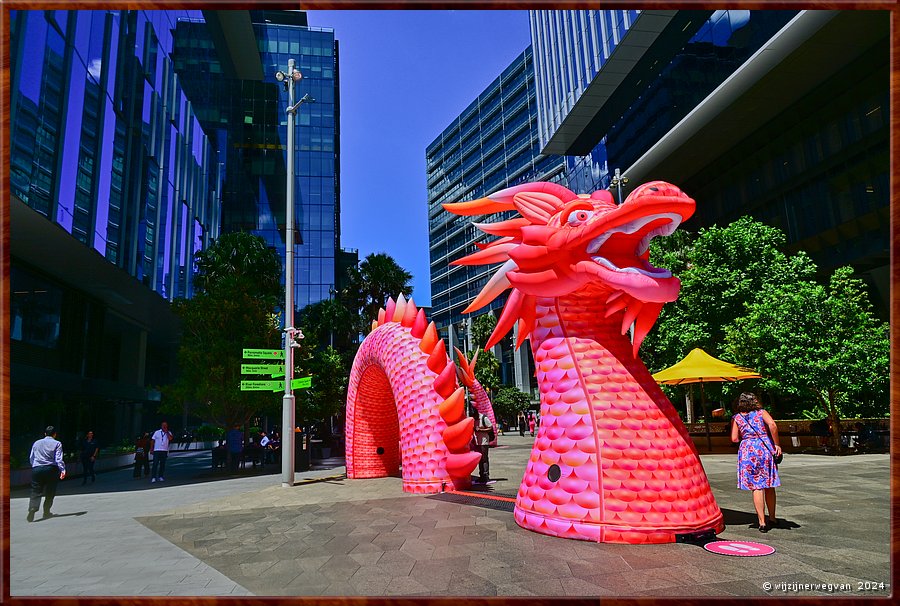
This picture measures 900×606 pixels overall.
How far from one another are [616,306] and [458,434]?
425 cm

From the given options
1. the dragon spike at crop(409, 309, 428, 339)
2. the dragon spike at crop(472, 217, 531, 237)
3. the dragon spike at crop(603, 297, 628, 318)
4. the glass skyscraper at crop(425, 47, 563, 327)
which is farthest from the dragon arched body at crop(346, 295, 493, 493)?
the glass skyscraper at crop(425, 47, 563, 327)

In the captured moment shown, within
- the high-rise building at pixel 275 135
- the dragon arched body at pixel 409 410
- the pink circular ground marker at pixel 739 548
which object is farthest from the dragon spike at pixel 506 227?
the high-rise building at pixel 275 135

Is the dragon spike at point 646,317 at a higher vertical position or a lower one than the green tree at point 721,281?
lower

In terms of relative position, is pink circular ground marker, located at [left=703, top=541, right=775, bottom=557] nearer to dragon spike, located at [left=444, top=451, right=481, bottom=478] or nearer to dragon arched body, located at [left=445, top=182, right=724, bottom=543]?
dragon arched body, located at [left=445, top=182, right=724, bottom=543]

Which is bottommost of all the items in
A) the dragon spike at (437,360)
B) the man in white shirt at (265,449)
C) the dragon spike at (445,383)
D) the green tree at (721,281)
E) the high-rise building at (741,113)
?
the man in white shirt at (265,449)

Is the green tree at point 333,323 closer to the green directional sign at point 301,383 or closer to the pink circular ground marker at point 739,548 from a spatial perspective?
the green directional sign at point 301,383

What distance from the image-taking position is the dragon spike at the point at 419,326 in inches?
407

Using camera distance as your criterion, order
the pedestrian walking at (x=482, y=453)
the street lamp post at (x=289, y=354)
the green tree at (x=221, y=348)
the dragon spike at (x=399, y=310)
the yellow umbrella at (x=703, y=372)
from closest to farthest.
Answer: the pedestrian walking at (x=482, y=453)
the dragon spike at (x=399, y=310)
the street lamp post at (x=289, y=354)
the yellow umbrella at (x=703, y=372)
the green tree at (x=221, y=348)

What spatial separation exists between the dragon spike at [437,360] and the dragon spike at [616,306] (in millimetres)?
4351

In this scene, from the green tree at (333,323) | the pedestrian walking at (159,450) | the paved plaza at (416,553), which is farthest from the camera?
the green tree at (333,323)

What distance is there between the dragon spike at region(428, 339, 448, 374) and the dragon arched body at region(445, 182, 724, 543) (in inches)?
133

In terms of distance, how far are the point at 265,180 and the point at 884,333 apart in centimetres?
4721

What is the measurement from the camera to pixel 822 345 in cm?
1535

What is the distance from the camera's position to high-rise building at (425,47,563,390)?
54281 mm
